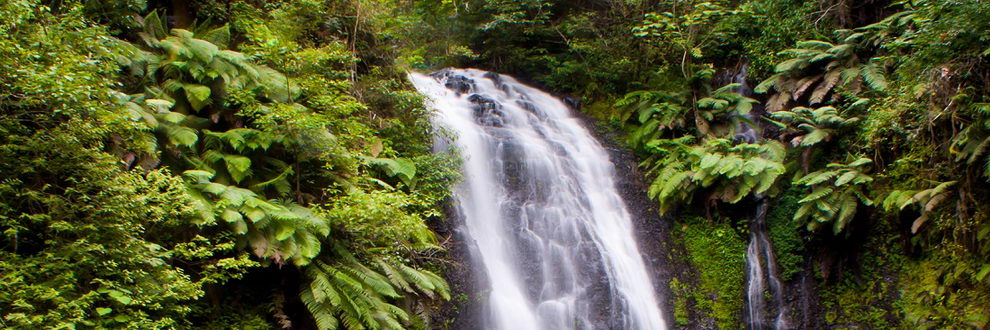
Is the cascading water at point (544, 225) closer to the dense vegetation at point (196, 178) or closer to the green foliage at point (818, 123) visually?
the dense vegetation at point (196, 178)

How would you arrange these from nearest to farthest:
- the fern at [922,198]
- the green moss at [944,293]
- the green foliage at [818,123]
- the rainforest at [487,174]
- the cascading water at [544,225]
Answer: the rainforest at [487,174] < the green moss at [944,293] < the fern at [922,198] < the cascading water at [544,225] < the green foliage at [818,123]

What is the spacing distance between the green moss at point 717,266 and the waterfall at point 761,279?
136 millimetres

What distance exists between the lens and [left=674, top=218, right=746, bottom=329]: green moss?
31.9 feet

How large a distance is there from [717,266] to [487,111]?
5890 mm

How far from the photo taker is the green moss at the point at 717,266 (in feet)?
31.9

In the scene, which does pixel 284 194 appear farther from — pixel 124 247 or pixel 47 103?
pixel 47 103

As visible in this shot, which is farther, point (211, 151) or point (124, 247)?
point (211, 151)

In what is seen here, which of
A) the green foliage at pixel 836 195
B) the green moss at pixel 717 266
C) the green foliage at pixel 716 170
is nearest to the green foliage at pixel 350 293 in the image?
the green moss at pixel 717 266

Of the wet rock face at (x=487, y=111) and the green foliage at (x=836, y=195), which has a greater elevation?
the wet rock face at (x=487, y=111)

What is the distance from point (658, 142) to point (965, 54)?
483 cm

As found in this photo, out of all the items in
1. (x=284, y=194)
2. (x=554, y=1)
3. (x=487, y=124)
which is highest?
(x=554, y=1)

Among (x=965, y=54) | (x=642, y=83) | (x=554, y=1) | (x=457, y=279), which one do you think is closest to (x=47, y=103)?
(x=457, y=279)

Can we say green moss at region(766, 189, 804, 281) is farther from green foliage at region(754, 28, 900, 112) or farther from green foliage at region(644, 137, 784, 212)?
green foliage at region(754, 28, 900, 112)

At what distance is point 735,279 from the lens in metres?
10.0
